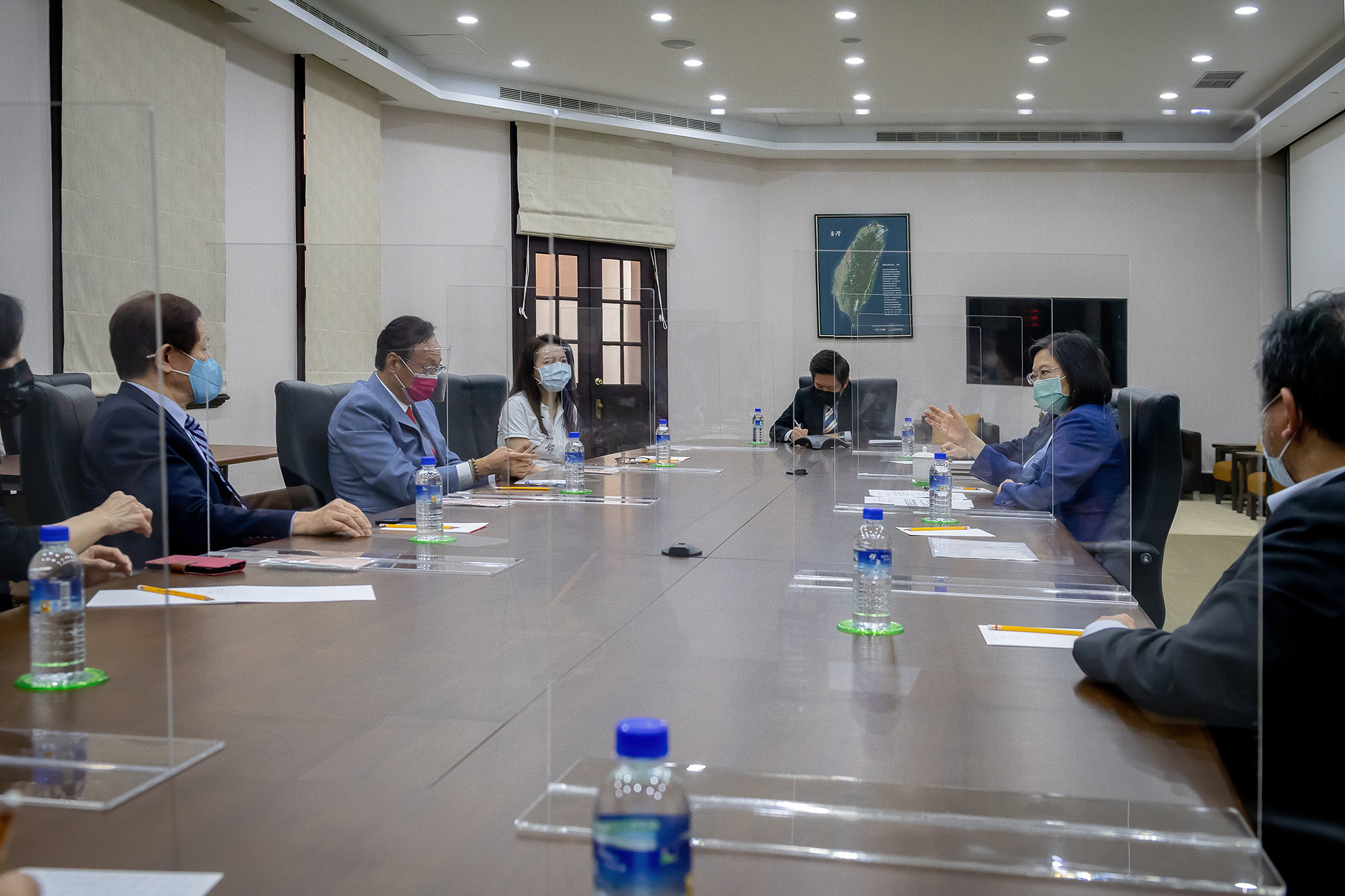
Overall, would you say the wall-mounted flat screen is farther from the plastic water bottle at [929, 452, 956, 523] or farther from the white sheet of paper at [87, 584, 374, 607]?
the white sheet of paper at [87, 584, 374, 607]

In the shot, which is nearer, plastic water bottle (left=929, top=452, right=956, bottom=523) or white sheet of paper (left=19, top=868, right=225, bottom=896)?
white sheet of paper (left=19, top=868, right=225, bottom=896)

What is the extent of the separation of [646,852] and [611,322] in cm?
394

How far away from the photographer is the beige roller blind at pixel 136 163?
Answer: 112 cm

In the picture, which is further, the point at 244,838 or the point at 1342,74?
the point at 1342,74

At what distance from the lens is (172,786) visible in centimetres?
92

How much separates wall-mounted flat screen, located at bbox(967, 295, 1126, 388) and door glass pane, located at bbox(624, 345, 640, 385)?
223 centimetres

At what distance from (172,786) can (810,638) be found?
34.1 inches

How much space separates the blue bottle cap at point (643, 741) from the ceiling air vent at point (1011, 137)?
113cm

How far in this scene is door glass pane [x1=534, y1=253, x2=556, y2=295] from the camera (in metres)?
3.85

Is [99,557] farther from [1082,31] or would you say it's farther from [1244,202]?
[1082,31]

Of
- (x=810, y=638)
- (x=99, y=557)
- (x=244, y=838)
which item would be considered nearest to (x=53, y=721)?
(x=99, y=557)

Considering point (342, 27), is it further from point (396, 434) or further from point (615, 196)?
point (396, 434)

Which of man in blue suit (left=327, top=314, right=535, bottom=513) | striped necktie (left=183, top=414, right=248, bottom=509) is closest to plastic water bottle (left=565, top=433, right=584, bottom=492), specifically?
man in blue suit (left=327, top=314, right=535, bottom=513)

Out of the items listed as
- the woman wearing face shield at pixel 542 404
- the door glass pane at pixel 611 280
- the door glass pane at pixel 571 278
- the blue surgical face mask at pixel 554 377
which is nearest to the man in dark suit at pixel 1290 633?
the woman wearing face shield at pixel 542 404
